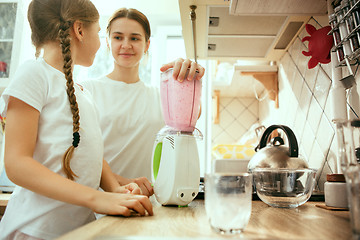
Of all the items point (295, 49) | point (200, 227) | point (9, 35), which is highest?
point (9, 35)

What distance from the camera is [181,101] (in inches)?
28.4

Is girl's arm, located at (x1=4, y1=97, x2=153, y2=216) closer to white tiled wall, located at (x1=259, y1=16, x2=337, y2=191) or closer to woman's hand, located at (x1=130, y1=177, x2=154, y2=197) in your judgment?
woman's hand, located at (x1=130, y1=177, x2=154, y2=197)

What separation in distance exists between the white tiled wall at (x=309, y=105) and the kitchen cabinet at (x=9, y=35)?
1773 mm

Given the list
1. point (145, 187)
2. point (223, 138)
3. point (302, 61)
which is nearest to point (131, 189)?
point (145, 187)

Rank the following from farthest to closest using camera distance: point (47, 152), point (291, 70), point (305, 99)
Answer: point (291, 70) → point (305, 99) → point (47, 152)

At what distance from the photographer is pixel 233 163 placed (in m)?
1.44

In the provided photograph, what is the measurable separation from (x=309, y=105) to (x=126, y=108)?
723mm

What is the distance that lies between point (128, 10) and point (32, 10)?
44 centimetres

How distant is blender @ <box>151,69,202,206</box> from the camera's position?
0.67 m

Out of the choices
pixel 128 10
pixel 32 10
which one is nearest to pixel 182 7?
pixel 128 10

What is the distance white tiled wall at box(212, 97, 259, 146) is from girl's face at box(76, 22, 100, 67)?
1699mm

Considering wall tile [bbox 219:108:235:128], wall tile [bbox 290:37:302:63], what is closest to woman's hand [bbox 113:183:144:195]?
wall tile [bbox 290:37:302:63]

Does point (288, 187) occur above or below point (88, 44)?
below

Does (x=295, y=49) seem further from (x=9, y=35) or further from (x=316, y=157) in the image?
(x=9, y=35)
